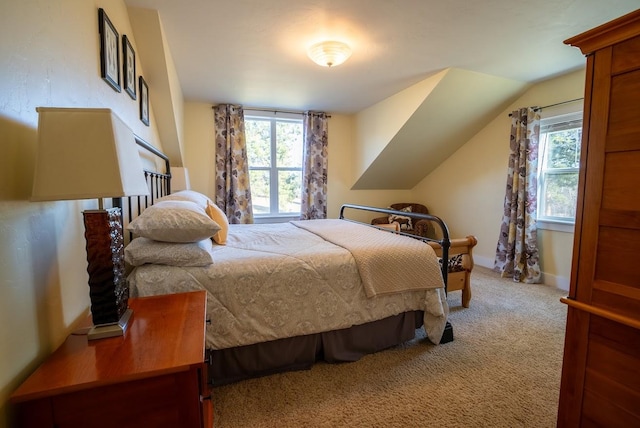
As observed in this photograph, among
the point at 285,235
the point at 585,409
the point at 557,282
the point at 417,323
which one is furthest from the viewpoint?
the point at 557,282

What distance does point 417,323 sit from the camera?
6.96ft

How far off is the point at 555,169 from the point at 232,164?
4037 mm

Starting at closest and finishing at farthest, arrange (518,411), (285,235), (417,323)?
(518,411), (417,323), (285,235)

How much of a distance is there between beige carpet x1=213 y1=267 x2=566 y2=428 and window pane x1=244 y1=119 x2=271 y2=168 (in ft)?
11.0

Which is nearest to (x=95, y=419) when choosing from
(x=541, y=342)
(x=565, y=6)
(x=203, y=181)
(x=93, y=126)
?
(x=93, y=126)

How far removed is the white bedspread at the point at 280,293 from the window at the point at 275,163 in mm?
2571

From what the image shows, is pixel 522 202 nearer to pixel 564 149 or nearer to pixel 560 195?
pixel 560 195

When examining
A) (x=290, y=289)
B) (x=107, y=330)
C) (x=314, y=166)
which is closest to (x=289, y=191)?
(x=314, y=166)

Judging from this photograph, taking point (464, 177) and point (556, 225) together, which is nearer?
point (556, 225)

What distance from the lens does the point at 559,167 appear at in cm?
324

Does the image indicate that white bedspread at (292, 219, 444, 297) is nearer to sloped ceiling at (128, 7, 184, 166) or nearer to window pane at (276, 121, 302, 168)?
sloped ceiling at (128, 7, 184, 166)

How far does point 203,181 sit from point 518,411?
4114 millimetres

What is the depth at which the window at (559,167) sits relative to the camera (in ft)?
10.2

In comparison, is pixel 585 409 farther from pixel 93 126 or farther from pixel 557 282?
pixel 557 282
